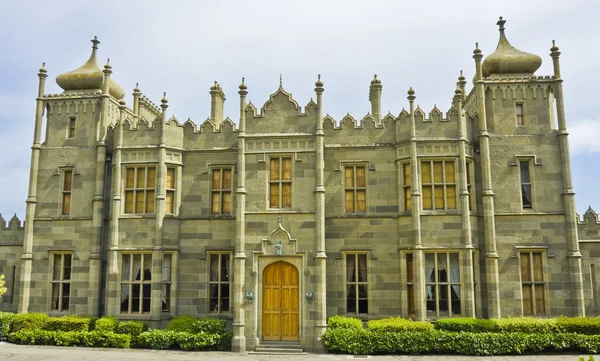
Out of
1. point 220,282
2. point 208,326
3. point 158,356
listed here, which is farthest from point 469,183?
point 158,356

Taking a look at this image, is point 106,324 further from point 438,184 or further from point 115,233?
point 438,184

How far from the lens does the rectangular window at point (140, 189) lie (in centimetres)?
2122

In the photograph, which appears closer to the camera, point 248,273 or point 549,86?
point 248,273

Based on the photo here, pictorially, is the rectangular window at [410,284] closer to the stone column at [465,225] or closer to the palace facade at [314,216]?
the palace facade at [314,216]

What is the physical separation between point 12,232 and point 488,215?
21.7 metres

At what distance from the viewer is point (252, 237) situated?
19781 mm

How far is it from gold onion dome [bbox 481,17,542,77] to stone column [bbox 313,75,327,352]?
745cm

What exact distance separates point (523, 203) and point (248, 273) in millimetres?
11602

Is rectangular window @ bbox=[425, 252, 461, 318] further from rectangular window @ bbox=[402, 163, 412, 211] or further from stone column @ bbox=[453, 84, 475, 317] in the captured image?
rectangular window @ bbox=[402, 163, 412, 211]

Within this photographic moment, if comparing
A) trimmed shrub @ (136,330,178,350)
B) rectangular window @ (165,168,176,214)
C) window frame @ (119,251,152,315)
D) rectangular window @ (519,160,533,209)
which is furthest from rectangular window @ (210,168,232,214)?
rectangular window @ (519,160,533,209)

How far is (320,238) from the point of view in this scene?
1938cm

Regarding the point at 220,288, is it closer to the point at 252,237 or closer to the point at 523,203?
the point at 252,237

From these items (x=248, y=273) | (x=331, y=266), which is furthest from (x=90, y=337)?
(x=331, y=266)

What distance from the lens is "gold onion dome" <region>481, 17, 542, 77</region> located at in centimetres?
2130
